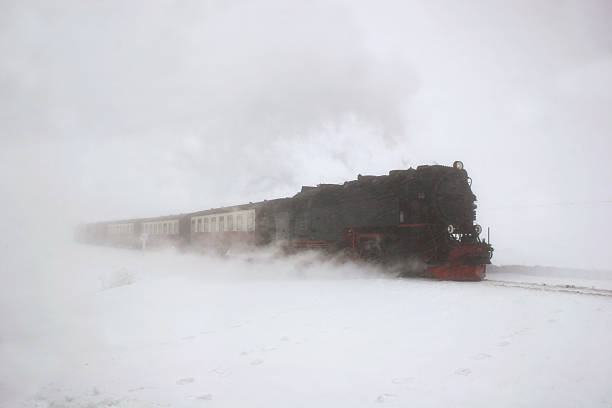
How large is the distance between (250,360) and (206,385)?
704 millimetres

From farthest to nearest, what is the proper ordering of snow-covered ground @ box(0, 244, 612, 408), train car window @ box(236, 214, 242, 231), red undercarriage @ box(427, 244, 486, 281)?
train car window @ box(236, 214, 242, 231) < red undercarriage @ box(427, 244, 486, 281) < snow-covered ground @ box(0, 244, 612, 408)

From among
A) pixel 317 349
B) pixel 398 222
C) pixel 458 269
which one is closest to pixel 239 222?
pixel 398 222

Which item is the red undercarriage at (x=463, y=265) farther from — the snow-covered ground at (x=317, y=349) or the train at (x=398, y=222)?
the snow-covered ground at (x=317, y=349)

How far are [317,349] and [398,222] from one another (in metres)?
5.97

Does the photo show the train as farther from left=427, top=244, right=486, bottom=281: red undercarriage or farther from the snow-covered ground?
the snow-covered ground

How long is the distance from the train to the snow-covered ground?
1373mm

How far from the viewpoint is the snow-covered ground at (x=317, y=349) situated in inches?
152

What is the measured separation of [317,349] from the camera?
195 inches

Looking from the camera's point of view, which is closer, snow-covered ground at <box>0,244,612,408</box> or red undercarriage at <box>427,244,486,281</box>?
snow-covered ground at <box>0,244,612,408</box>

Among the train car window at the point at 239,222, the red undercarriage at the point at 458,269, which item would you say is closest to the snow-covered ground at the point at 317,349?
the red undercarriage at the point at 458,269

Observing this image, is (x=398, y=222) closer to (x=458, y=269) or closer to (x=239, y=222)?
(x=458, y=269)

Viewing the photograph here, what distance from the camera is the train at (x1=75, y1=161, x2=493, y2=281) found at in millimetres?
9766

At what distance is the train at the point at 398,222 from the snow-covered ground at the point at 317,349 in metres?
1.37

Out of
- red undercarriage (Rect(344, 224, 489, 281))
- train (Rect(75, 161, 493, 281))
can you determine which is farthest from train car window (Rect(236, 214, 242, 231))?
red undercarriage (Rect(344, 224, 489, 281))
